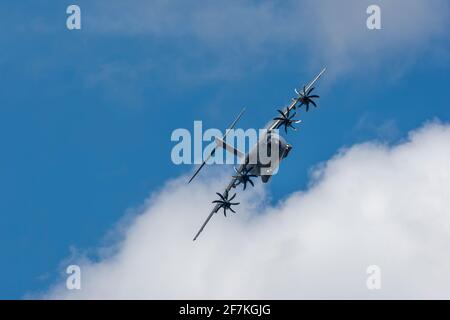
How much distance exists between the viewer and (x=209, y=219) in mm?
154750
